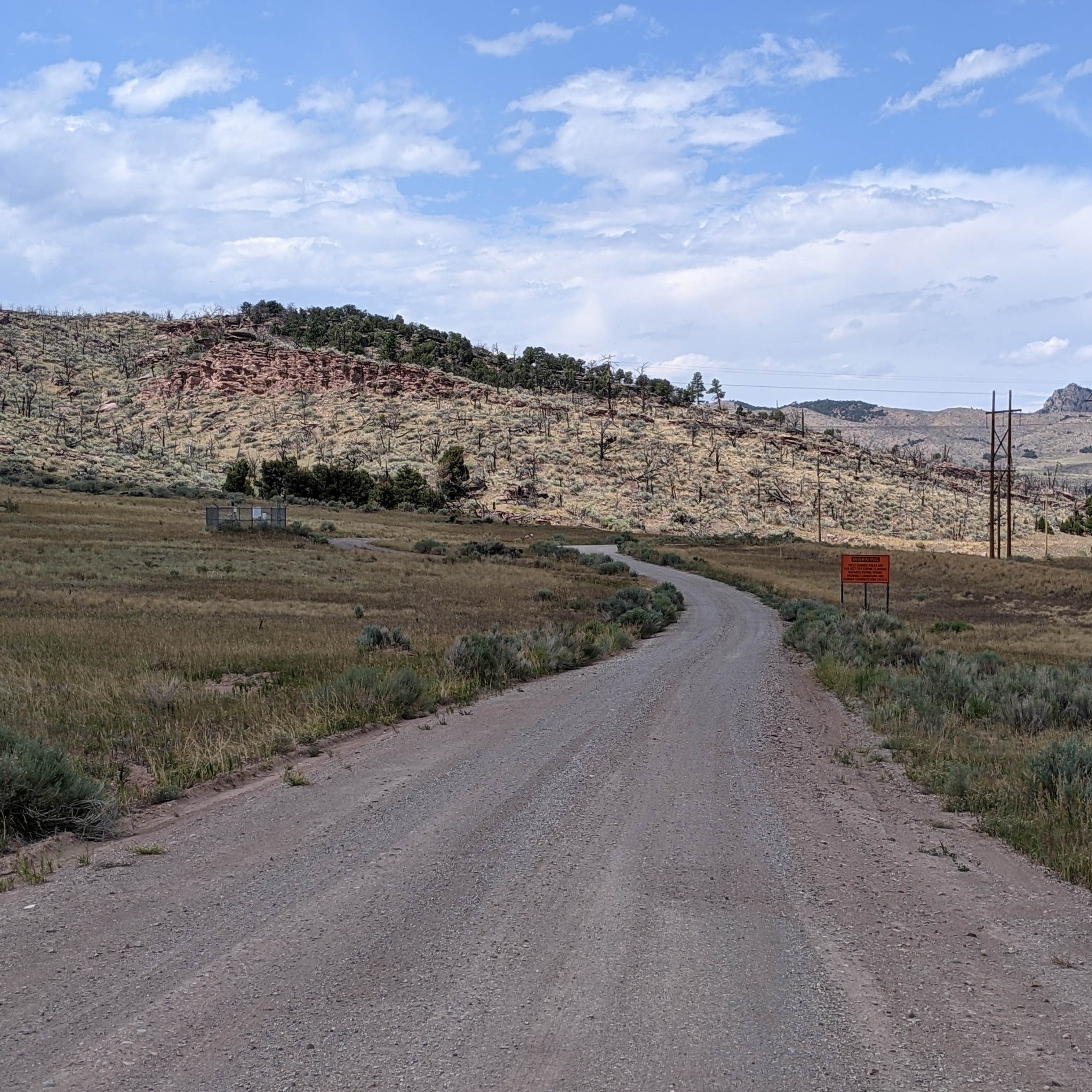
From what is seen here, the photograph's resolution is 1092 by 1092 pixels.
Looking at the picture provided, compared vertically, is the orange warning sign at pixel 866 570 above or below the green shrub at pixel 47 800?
above

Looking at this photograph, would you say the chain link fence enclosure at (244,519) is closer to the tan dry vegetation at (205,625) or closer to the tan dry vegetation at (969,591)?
the tan dry vegetation at (205,625)

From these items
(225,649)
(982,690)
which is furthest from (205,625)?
(982,690)

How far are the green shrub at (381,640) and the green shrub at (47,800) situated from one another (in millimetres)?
10194

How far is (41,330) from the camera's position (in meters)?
134

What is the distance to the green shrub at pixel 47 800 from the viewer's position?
7492 mm

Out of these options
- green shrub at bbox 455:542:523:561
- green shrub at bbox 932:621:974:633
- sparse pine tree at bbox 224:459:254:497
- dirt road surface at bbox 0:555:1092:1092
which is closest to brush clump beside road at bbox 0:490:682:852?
dirt road surface at bbox 0:555:1092:1092

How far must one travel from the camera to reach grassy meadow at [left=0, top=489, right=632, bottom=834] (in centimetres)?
1074

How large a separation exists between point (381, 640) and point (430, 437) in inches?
3603

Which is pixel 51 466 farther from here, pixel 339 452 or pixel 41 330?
pixel 41 330

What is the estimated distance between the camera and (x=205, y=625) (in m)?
21.0

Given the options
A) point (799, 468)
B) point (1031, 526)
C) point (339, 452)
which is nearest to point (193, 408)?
→ point (339, 452)

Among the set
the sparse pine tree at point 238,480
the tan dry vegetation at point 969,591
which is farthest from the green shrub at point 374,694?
the sparse pine tree at point 238,480

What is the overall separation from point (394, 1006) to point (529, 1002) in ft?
2.23

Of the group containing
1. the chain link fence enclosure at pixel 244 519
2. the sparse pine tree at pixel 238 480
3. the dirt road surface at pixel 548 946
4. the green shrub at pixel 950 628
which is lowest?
the green shrub at pixel 950 628
